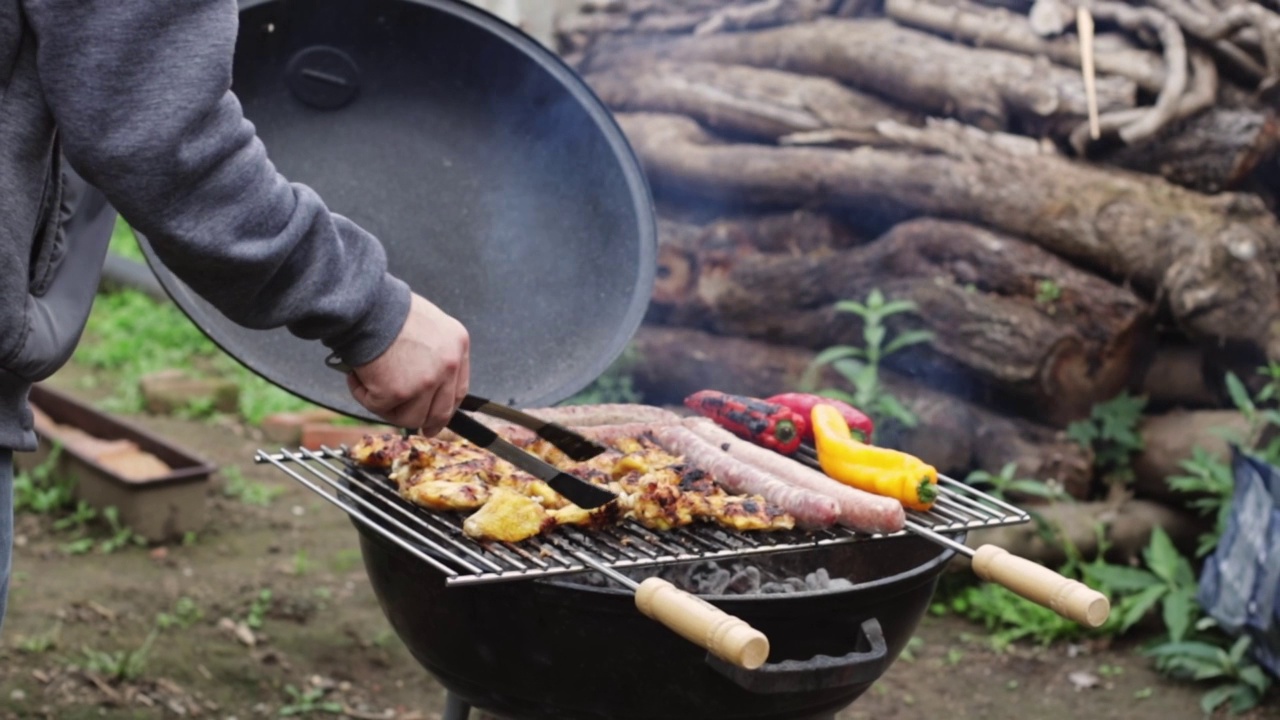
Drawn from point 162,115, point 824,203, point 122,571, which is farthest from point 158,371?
point 162,115

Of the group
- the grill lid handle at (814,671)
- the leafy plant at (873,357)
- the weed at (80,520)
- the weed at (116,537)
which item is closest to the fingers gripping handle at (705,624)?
the grill lid handle at (814,671)

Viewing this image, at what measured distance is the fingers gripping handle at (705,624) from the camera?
6.45 ft

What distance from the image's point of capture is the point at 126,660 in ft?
15.0

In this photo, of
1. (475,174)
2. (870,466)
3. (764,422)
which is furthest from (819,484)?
(475,174)

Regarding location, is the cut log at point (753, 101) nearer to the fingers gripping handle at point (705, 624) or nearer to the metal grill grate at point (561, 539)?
the metal grill grate at point (561, 539)

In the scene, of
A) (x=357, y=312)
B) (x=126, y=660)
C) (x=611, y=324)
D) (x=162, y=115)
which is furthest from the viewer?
(x=126, y=660)

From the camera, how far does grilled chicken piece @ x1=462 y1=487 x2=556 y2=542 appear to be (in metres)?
2.48

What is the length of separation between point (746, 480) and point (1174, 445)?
3.25 meters

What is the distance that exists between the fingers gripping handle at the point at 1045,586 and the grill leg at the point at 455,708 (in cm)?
131

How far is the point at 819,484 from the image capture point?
2.81m

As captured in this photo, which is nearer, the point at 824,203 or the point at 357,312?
the point at 357,312

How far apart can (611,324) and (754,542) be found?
92 cm

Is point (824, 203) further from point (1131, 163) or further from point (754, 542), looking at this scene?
point (754, 542)

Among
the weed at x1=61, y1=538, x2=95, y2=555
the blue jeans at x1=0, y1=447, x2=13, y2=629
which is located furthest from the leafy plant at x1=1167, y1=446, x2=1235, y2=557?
the weed at x1=61, y1=538, x2=95, y2=555
